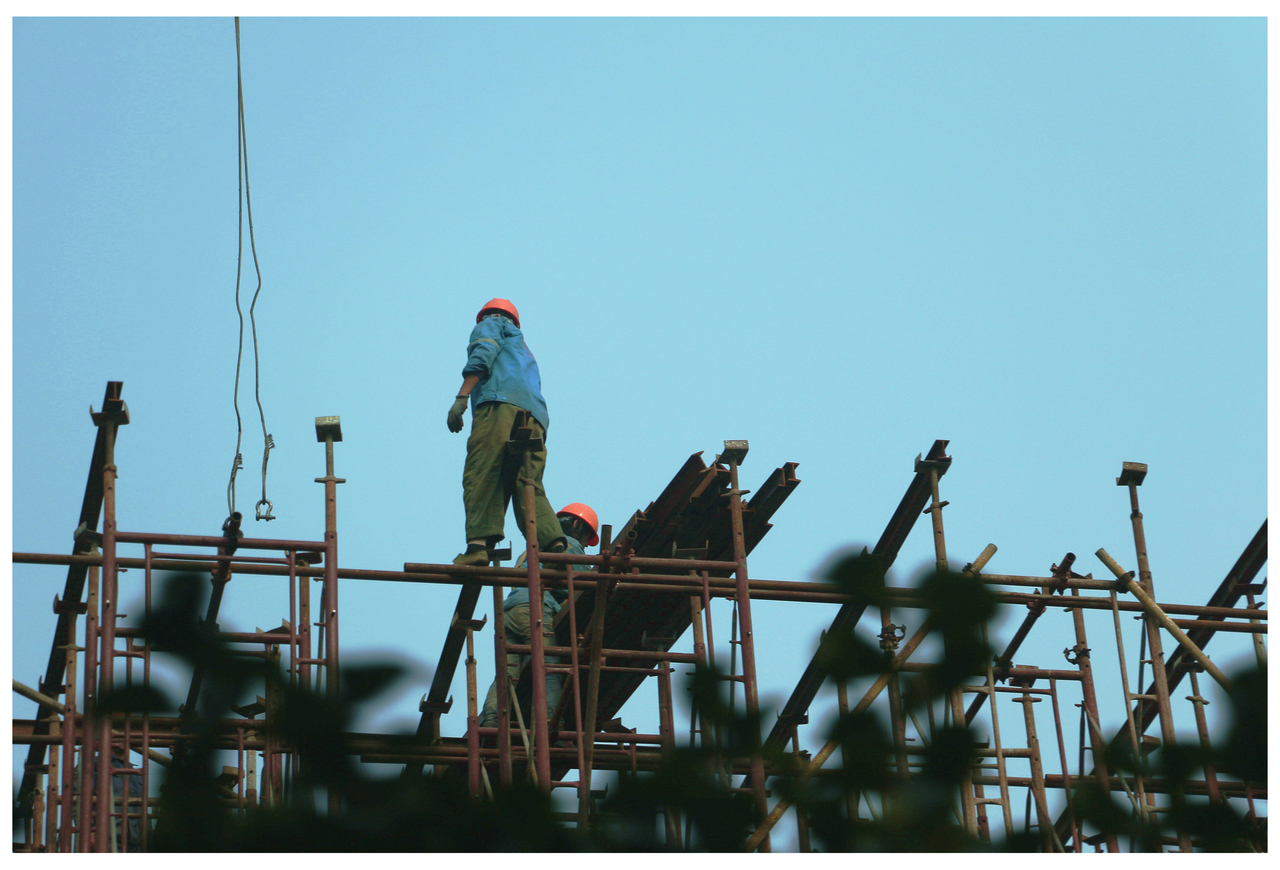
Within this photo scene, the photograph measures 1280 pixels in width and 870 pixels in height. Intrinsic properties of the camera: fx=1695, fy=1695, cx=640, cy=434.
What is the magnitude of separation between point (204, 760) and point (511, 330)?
4.26m

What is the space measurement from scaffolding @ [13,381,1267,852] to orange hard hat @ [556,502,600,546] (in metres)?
1.63

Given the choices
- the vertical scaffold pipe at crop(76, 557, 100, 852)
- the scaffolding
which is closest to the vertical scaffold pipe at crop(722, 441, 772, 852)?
the scaffolding

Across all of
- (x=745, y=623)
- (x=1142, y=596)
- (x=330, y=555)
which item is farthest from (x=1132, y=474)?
(x=330, y=555)

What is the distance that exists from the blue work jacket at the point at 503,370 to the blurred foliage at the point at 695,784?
8.66 ft

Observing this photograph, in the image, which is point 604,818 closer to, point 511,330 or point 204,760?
point 204,760

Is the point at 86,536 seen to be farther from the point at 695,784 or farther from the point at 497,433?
the point at 695,784

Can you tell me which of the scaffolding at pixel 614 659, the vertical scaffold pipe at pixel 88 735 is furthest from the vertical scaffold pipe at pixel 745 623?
the vertical scaffold pipe at pixel 88 735

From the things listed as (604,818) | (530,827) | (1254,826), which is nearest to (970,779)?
(1254,826)

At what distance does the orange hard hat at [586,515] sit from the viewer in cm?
1468

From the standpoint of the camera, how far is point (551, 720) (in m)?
11.8

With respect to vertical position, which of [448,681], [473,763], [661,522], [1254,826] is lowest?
[1254,826]

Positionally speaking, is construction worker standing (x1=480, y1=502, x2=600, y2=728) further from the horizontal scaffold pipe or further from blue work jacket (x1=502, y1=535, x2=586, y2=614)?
the horizontal scaffold pipe

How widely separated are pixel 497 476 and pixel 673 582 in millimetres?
1840

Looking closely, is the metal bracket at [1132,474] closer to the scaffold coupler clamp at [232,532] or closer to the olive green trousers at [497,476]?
the olive green trousers at [497,476]
